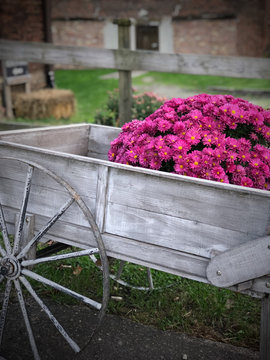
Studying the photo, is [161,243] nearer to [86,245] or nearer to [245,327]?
[86,245]

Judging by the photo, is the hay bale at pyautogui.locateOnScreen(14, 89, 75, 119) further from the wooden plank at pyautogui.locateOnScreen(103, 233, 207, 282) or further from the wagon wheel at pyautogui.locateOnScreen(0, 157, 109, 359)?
the wooden plank at pyautogui.locateOnScreen(103, 233, 207, 282)

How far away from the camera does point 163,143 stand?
2.27 metres

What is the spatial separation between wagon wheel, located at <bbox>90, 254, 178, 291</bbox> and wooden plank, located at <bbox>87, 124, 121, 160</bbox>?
752 millimetres

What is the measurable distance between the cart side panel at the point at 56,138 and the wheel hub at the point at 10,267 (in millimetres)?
768

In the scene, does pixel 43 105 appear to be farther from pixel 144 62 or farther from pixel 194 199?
pixel 194 199

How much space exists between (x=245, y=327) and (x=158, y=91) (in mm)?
9557

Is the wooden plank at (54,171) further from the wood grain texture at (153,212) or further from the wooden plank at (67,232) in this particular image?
the wooden plank at (67,232)

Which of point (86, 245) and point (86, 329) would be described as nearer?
point (86, 245)

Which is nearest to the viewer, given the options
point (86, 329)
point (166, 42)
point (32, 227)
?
point (32, 227)

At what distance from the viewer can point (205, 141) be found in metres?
2.22

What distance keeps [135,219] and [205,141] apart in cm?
50

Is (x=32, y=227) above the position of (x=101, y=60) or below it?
below

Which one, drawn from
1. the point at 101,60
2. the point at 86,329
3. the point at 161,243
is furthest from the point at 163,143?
the point at 101,60

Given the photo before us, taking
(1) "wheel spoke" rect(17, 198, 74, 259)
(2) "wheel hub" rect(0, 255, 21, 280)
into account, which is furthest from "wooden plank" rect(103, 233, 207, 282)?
(2) "wheel hub" rect(0, 255, 21, 280)
